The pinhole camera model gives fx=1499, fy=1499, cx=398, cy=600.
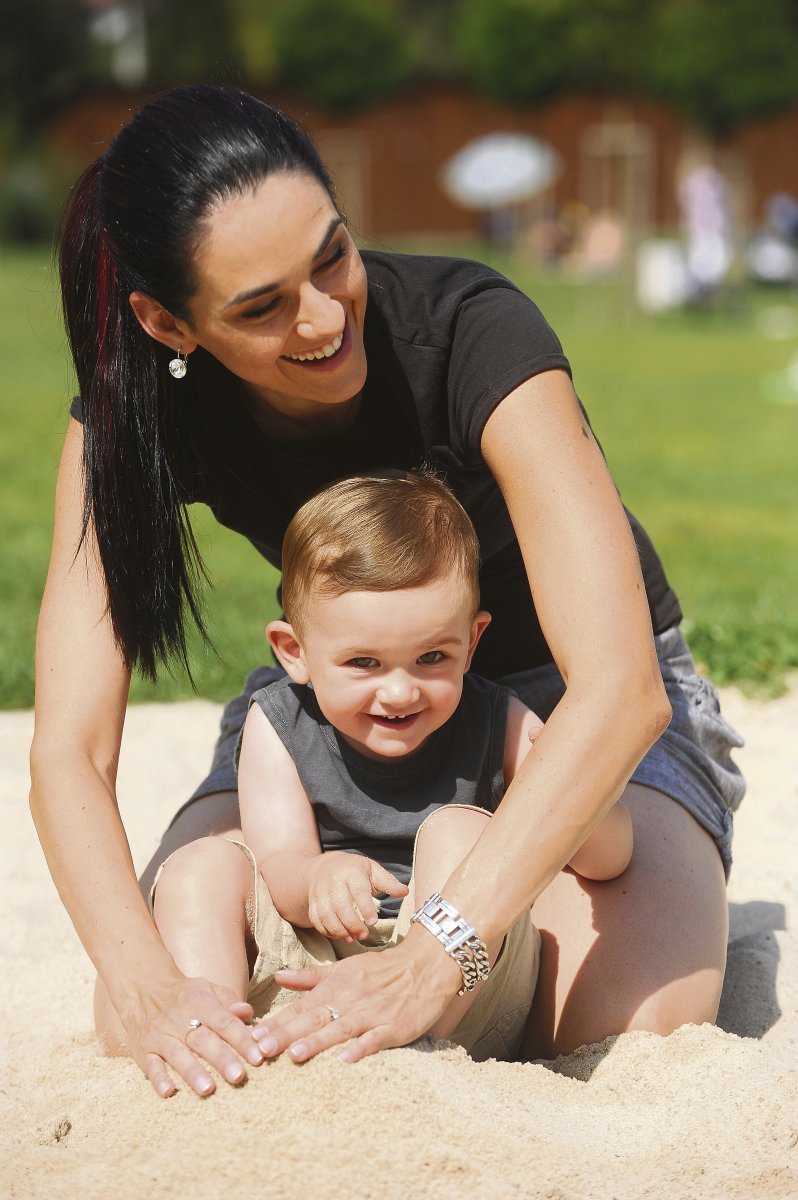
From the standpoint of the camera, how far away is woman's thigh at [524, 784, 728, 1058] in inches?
96.7

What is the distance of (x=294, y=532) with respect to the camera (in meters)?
2.46

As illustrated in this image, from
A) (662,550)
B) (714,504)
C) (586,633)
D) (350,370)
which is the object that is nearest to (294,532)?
(350,370)

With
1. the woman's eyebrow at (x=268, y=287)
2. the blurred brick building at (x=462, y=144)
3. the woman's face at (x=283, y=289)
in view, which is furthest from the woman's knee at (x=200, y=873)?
the blurred brick building at (x=462, y=144)

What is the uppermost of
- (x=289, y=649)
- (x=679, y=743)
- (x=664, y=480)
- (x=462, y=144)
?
(x=289, y=649)

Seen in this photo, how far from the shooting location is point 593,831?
237 centimetres

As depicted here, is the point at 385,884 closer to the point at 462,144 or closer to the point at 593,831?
the point at 593,831

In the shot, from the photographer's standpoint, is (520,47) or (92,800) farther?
(520,47)

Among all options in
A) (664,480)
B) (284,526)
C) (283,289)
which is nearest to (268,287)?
(283,289)

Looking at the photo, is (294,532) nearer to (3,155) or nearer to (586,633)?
(586,633)

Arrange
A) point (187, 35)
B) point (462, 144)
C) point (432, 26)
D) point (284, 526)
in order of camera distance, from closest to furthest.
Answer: point (284, 526) → point (462, 144) → point (187, 35) → point (432, 26)

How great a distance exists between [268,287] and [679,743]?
3.83ft

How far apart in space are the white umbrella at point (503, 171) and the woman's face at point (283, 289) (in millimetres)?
27905

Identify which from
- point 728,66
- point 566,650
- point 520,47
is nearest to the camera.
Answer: point 566,650

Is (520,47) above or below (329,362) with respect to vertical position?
below
